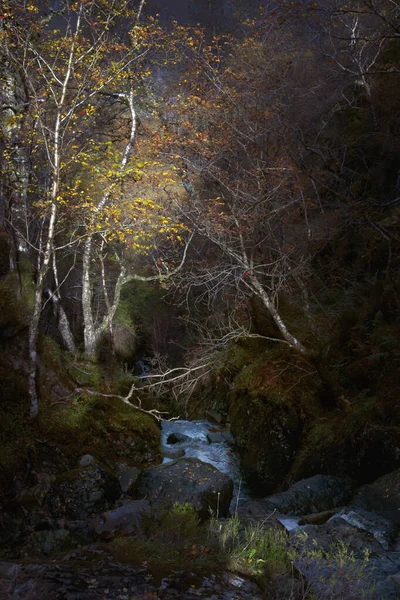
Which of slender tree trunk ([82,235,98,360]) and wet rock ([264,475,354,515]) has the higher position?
slender tree trunk ([82,235,98,360])

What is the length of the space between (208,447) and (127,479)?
3.70 metres

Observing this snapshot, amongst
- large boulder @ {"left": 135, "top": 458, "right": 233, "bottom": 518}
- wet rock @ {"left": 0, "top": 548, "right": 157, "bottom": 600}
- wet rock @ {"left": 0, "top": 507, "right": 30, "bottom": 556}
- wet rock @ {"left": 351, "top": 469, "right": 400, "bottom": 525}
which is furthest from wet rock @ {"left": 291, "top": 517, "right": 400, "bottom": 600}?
wet rock @ {"left": 0, "top": 507, "right": 30, "bottom": 556}

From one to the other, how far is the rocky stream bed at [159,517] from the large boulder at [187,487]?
0.02 meters

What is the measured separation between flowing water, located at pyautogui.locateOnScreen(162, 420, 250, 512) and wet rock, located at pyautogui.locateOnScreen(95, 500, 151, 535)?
3.30 m

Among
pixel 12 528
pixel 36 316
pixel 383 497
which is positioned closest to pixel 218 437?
pixel 383 497

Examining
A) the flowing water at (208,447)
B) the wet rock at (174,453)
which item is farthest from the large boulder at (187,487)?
the wet rock at (174,453)

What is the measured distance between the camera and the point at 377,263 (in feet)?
43.1

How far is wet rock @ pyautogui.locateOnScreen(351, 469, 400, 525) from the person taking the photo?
22.1 feet

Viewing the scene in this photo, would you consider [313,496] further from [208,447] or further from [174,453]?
[208,447]

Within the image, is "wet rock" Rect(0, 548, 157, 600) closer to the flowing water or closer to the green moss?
the flowing water

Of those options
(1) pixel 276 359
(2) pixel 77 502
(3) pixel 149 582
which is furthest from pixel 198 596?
(1) pixel 276 359

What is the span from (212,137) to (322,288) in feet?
21.8

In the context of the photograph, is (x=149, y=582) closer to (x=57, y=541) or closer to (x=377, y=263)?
(x=57, y=541)

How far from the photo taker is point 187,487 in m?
6.63
